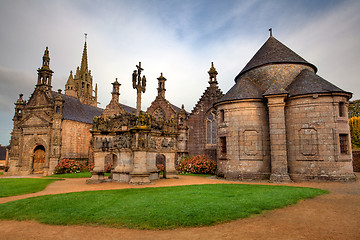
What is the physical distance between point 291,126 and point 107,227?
1414cm

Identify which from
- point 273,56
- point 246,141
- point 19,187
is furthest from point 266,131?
point 19,187

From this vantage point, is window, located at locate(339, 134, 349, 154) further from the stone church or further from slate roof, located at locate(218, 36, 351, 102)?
slate roof, located at locate(218, 36, 351, 102)

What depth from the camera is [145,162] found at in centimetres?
1388

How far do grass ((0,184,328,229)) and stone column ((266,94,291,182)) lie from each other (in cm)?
566

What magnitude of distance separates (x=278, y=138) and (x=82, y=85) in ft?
163

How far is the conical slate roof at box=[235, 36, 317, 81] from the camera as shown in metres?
18.4

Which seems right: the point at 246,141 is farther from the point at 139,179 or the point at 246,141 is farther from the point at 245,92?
the point at 139,179

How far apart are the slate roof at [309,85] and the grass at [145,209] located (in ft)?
28.1

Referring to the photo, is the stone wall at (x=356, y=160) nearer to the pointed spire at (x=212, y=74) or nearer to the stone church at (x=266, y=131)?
the stone church at (x=266, y=131)

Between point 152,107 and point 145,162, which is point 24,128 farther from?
point 145,162

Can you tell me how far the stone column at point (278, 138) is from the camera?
15.3 meters

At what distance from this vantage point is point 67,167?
26719mm

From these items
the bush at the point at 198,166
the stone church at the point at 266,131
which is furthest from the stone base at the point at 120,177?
the bush at the point at 198,166

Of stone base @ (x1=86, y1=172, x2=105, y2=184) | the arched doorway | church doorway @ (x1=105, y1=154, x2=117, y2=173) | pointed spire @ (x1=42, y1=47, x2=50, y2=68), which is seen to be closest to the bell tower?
pointed spire @ (x1=42, y1=47, x2=50, y2=68)
